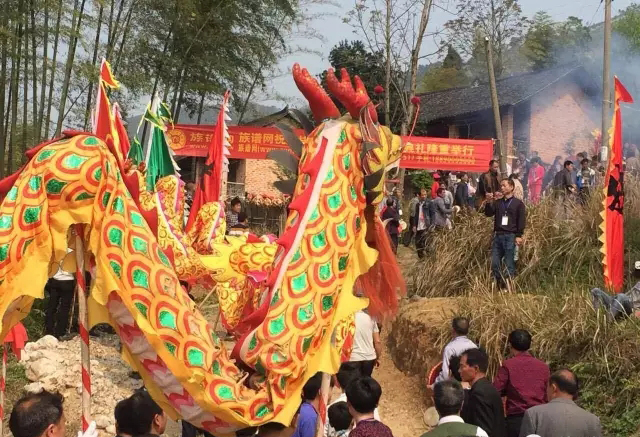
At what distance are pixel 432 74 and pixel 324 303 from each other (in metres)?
35.5

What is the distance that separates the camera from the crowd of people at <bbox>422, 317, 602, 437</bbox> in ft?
10.8

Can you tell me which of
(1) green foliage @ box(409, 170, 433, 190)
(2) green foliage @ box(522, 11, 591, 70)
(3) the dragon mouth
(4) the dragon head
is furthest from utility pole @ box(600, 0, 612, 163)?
(2) green foliage @ box(522, 11, 591, 70)

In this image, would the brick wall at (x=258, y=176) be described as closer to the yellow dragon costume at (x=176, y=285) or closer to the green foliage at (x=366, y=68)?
the green foliage at (x=366, y=68)

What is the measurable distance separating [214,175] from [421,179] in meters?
12.5

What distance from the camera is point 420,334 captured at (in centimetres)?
803

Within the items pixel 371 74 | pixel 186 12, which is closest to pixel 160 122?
pixel 186 12

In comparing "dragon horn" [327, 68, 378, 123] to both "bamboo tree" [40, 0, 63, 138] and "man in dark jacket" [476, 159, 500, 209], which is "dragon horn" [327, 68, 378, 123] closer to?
"man in dark jacket" [476, 159, 500, 209]

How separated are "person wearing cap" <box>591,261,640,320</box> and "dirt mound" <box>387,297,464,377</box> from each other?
1598 mm

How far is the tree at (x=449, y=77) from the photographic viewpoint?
119 ft

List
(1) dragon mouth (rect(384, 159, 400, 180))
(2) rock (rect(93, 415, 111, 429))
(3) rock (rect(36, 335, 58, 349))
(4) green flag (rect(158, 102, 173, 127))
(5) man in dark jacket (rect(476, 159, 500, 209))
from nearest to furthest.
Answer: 1. (1) dragon mouth (rect(384, 159, 400, 180))
2. (2) rock (rect(93, 415, 111, 429))
3. (3) rock (rect(36, 335, 58, 349))
4. (4) green flag (rect(158, 102, 173, 127))
5. (5) man in dark jacket (rect(476, 159, 500, 209))

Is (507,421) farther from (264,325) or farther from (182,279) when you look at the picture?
(182,279)

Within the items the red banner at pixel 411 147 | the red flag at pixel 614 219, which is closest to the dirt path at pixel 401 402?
the red flag at pixel 614 219

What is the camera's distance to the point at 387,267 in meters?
4.08

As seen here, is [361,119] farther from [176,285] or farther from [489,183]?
[489,183]
